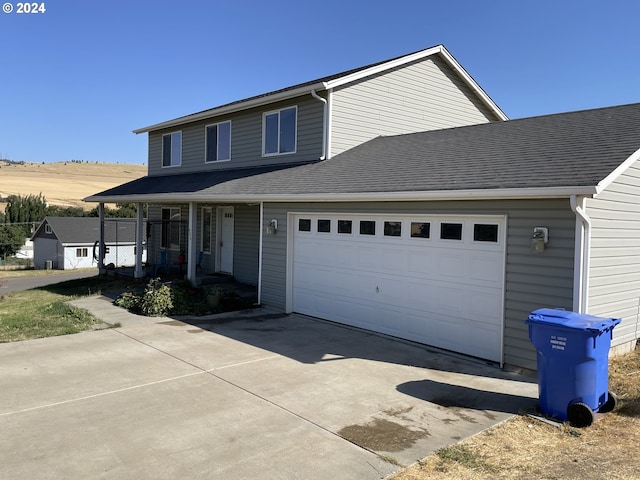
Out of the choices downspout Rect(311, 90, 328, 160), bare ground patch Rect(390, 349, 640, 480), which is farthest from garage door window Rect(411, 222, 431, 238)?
downspout Rect(311, 90, 328, 160)

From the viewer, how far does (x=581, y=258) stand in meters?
6.63

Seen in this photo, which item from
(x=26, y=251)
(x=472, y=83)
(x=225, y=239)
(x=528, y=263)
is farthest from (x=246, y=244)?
(x=26, y=251)

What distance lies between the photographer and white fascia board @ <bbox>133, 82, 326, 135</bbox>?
12938mm

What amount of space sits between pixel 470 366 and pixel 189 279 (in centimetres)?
896

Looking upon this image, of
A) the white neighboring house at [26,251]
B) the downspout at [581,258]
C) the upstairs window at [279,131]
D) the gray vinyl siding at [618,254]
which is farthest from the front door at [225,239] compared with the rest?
the white neighboring house at [26,251]

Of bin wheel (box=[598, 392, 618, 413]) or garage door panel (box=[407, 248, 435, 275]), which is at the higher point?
garage door panel (box=[407, 248, 435, 275])

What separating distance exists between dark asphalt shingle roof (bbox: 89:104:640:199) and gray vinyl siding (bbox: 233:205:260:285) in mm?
1961

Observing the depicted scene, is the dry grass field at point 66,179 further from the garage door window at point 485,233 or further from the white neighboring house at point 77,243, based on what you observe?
the garage door window at point 485,233

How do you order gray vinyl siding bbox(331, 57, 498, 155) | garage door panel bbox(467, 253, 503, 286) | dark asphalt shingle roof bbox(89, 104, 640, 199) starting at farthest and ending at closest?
gray vinyl siding bbox(331, 57, 498, 155) → garage door panel bbox(467, 253, 503, 286) → dark asphalt shingle roof bbox(89, 104, 640, 199)

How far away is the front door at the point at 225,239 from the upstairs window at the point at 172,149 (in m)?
3.65

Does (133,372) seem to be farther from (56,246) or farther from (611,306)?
(56,246)

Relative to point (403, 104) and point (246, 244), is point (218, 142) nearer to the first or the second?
point (246, 244)

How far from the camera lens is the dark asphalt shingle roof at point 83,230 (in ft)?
122

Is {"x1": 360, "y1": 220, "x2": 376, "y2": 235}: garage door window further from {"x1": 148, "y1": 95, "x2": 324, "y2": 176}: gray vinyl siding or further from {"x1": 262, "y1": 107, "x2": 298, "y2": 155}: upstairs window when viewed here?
{"x1": 262, "y1": 107, "x2": 298, "y2": 155}: upstairs window
